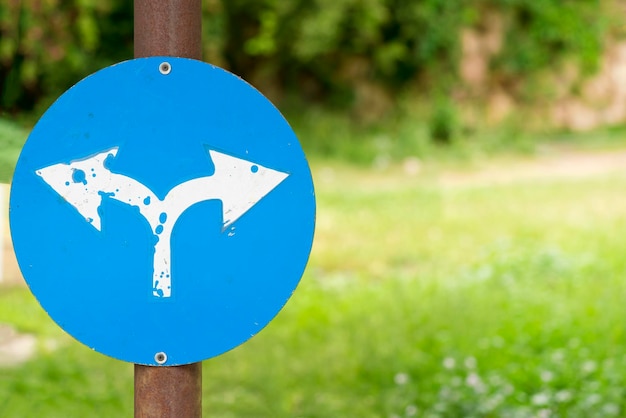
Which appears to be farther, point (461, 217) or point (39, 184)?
point (461, 217)

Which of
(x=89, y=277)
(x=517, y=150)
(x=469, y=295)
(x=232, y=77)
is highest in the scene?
(x=517, y=150)

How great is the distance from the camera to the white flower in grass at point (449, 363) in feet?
13.5

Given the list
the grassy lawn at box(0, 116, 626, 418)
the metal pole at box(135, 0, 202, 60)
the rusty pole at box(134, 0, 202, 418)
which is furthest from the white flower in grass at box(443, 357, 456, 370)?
the metal pole at box(135, 0, 202, 60)

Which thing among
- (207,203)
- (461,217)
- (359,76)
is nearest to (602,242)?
(461,217)

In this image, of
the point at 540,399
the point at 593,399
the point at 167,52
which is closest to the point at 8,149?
the point at 167,52

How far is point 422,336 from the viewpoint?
467cm

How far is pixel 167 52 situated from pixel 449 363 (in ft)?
9.05

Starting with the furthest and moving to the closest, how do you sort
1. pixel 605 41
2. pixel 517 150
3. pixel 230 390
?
pixel 605 41 < pixel 517 150 < pixel 230 390

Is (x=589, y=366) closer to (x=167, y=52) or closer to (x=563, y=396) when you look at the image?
(x=563, y=396)

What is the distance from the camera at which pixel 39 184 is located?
1668mm

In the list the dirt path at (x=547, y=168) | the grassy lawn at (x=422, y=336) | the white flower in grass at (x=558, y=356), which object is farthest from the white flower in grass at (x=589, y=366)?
the dirt path at (x=547, y=168)

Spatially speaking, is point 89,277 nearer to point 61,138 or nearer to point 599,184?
point 61,138

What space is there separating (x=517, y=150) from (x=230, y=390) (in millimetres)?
9012

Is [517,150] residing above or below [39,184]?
above
